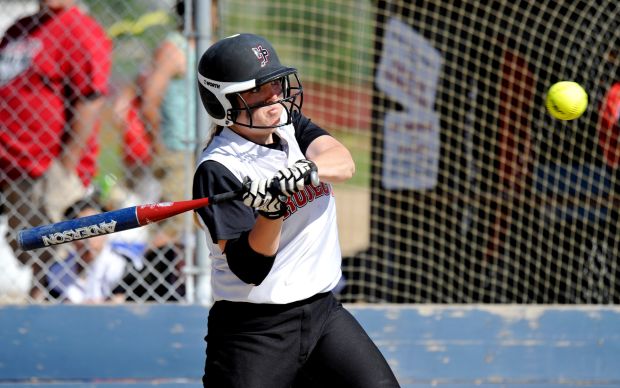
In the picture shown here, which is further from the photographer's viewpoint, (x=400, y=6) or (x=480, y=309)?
(x=400, y=6)

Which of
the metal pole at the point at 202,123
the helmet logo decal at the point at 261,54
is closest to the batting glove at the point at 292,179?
the helmet logo decal at the point at 261,54

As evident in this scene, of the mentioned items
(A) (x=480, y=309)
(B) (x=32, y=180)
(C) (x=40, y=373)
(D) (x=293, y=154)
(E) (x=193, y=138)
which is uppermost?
(D) (x=293, y=154)

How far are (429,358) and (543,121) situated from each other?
163cm

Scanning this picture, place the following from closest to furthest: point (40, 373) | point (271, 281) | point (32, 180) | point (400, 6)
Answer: point (271, 281)
point (40, 373)
point (32, 180)
point (400, 6)

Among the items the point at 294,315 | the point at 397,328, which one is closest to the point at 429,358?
the point at 397,328

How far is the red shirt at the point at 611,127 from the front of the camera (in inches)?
204

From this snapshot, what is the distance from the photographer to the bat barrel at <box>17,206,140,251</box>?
110 inches

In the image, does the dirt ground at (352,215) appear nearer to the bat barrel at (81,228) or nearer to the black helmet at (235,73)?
the black helmet at (235,73)

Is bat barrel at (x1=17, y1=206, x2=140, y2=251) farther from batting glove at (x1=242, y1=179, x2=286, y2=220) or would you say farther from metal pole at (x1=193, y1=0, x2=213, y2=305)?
metal pole at (x1=193, y1=0, x2=213, y2=305)

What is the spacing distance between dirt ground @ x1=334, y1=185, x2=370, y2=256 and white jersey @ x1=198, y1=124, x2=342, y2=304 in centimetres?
477

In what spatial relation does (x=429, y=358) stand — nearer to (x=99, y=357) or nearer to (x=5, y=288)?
(x=99, y=357)

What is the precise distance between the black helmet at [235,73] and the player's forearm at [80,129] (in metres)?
2.10

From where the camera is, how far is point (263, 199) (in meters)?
Result: 2.57

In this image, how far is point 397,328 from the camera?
475 cm
